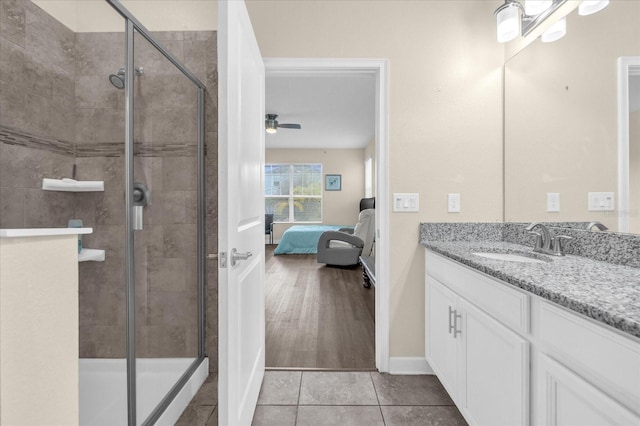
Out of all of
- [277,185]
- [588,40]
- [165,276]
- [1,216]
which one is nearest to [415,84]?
[588,40]

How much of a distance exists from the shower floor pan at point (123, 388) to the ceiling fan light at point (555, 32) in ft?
9.32

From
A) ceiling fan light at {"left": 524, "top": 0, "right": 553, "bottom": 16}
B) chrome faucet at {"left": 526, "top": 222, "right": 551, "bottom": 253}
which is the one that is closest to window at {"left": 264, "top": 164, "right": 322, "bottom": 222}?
ceiling fan light at {"left": 524, "top": 0, "right": 553, "bottom": 16}

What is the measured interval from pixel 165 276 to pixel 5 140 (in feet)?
3.63

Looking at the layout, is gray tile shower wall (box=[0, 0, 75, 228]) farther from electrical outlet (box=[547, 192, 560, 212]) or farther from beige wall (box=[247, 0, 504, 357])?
electrical outlet (box=[547, 192, 560, 212])

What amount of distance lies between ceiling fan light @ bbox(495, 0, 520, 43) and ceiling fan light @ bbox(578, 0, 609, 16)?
38 centimetres

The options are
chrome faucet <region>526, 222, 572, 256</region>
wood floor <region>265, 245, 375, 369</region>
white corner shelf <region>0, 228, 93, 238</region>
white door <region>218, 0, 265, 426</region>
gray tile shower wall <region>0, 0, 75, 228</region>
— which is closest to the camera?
white corner shelf <region>0, 228, 93, 238</region>

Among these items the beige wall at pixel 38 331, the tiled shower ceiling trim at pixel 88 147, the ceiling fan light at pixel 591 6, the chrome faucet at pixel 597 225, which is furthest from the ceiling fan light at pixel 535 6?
the beige wall at pixel 38 331

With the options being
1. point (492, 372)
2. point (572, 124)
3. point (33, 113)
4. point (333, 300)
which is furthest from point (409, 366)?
point (33, 113)

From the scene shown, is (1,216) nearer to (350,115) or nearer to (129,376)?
(129,376)

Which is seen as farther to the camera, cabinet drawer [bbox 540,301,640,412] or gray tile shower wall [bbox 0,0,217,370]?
gray tile shower wall [bbox 0,0,217,370]

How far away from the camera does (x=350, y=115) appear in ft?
17.0

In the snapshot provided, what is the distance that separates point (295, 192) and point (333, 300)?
5.18 m

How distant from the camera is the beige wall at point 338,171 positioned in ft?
26.8

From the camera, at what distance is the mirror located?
50.2 inches
